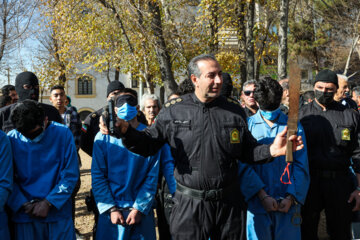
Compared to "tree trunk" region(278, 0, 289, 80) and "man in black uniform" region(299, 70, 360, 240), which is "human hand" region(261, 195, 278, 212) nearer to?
"man in black uniform" region(299, 70, 360, 240)

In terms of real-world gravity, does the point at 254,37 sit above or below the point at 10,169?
above

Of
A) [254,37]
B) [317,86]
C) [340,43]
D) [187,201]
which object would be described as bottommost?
[187,201]

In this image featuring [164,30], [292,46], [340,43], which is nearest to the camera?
[164,30]

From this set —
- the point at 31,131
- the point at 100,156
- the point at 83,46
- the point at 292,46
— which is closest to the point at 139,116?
the point at 100,156

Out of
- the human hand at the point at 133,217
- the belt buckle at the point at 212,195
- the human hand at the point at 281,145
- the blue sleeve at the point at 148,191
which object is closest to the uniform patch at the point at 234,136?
the human hand at the point at 281,145

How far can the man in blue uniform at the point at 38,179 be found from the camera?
3.11 meters

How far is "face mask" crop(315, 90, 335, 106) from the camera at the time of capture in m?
3.91

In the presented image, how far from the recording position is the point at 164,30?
10898 millimetres

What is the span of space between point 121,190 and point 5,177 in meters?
1.02

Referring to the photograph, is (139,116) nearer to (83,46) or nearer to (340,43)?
(83,46)

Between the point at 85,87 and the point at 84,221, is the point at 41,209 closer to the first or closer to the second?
the point at 84,221

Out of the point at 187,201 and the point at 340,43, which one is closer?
the point at 187,201

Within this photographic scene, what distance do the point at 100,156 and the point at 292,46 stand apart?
82.3ft

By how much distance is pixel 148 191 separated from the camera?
11.1 feet
